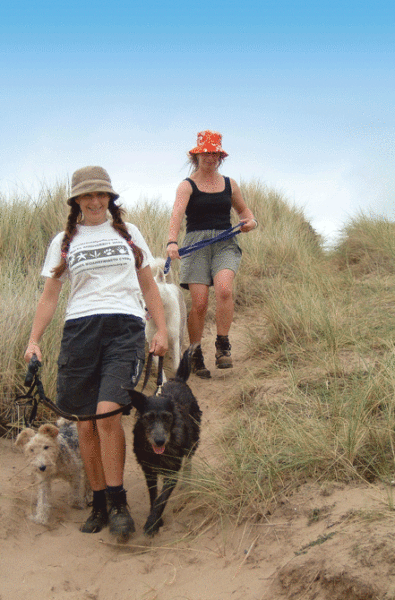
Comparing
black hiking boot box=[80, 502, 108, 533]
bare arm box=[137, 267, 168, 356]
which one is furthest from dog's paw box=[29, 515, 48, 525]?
bare arm box=[137, 267, 168, 356]

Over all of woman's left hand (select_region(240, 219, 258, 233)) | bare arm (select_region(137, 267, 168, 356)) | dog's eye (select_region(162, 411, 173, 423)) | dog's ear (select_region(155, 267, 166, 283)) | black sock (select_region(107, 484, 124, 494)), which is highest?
woman's left hand (select_region(240, 219, 258, 233))

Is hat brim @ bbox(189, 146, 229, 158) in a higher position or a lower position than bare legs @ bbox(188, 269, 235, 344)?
higher

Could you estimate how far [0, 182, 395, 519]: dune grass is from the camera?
123 inches

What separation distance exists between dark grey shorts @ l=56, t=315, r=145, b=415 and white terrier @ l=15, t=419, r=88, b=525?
31cm

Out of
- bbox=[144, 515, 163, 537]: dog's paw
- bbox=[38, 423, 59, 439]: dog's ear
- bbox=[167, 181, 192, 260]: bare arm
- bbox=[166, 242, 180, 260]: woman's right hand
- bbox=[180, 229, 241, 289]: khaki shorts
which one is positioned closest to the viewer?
bbox=[144, 515, 163, 537]: dog's paw

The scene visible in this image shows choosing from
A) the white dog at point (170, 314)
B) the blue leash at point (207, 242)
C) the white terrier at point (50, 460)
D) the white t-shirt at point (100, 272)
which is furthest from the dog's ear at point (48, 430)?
the blue leash at point (207, 242)

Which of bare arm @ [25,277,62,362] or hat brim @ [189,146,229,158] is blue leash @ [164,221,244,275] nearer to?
hat brim @ [189,146,229,158]

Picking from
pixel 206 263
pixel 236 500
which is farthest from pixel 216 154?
pixel 236 500

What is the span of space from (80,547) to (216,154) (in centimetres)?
385

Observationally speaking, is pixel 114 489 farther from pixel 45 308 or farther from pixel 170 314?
pixel 170 314

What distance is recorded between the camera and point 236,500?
3.13m

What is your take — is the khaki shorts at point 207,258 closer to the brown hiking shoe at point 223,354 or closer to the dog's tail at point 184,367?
the brown hiking shoe at point 223,354

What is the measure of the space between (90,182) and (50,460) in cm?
173

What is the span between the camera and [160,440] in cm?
321
